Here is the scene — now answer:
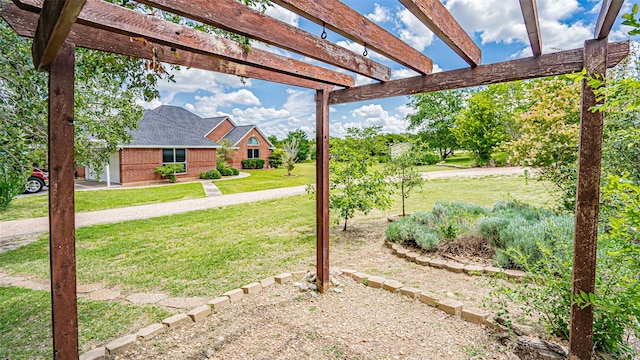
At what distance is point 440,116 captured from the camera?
93.1 ft

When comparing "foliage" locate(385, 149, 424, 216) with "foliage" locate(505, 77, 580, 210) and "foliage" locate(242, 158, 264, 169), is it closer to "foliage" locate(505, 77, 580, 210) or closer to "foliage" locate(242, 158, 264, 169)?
"foliage" locate(505, 77, 580, 210)

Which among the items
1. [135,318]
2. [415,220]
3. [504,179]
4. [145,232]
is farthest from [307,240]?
[504,179]

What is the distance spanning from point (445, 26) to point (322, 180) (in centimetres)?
189

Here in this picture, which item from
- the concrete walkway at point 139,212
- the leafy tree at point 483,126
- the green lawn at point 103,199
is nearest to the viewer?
the concrete walkway at point 139,212

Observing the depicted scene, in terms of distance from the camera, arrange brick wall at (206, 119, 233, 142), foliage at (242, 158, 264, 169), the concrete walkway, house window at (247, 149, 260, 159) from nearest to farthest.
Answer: the concrete walkway < foliage at (242, 158, 264, 169) < house window at (247, 149, 260, 159) < brick wall at (206, 119, 233, 142)

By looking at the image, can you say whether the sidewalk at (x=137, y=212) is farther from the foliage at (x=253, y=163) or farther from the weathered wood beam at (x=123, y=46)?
the foliage at (x=253, y=163)

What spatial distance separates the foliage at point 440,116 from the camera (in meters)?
27.5

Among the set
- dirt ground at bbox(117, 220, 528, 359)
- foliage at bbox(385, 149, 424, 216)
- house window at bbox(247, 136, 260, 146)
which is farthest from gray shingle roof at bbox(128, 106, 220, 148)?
dirt ground at bbox(117, 220, 528, 359)

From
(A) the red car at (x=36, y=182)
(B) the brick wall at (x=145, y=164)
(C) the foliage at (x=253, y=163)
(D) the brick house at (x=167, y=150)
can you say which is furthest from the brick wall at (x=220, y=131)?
(A) the red car at (x=36, y=182)

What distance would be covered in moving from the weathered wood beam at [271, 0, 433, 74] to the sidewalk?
25.3 feet

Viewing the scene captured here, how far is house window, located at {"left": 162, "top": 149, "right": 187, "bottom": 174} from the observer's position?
1612cm

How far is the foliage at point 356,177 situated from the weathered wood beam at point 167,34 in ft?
11.2

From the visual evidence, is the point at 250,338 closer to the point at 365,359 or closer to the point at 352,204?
the point at 365,359

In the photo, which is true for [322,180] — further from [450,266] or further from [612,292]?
[612,292]
